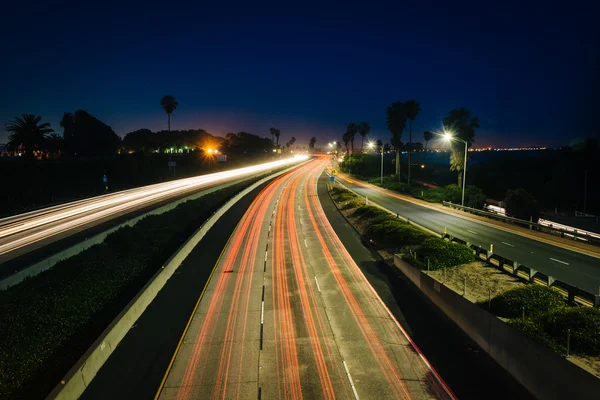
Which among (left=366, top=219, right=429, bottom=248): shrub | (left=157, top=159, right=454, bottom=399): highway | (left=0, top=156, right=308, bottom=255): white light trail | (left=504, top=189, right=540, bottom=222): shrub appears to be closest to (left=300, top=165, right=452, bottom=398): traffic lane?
(left=157, top=159, right=454, bottom=399): highway

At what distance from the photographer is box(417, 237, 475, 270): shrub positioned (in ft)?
74.8

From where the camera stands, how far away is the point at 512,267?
20.9 meters

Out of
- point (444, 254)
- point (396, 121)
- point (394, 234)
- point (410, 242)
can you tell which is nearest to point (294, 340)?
point (444, 254)

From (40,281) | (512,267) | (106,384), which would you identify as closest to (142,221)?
(40,281)

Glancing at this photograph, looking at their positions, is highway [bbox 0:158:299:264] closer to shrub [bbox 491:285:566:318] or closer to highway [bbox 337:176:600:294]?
shrub [bbox 491:285:566:318]

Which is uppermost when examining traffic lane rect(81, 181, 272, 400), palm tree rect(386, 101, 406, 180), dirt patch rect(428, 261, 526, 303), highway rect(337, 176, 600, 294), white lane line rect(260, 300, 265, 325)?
palm tree rect(386, 101, 406, 180)

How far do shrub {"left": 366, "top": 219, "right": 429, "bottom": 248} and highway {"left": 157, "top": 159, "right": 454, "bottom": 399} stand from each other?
4.76 m

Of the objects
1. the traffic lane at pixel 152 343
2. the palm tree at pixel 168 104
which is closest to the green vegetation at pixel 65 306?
the traffic lane at pixel 152 343

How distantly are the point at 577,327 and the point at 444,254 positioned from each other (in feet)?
35.4

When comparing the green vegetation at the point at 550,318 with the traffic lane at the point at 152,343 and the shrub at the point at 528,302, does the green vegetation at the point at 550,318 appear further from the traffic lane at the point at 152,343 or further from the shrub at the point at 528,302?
the traffic lane at the point at 152,343

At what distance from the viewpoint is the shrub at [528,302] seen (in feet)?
48.1

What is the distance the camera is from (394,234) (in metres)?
29.8

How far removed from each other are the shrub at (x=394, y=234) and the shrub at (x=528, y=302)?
11.1m

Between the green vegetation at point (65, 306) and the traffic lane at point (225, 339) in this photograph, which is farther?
the green vegetation at point (65, 306)
